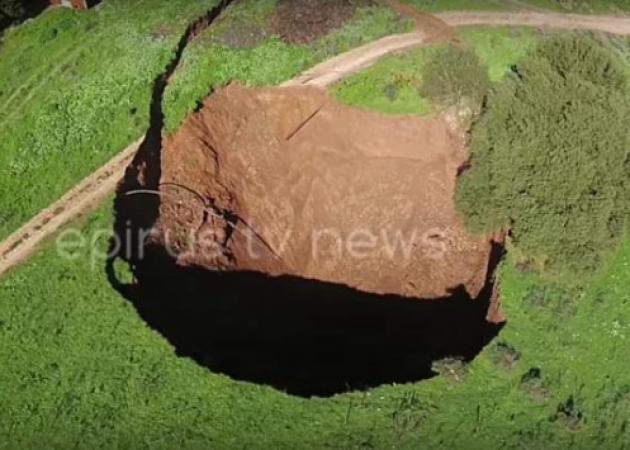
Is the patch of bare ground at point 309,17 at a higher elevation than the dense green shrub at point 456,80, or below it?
higher

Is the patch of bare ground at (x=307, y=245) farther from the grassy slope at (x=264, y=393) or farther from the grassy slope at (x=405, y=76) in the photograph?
the grassy slope at (x=264, y=393)

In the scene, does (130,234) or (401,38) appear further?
(401,38)

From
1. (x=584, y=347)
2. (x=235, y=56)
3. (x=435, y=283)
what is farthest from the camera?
(x=235, y=56)

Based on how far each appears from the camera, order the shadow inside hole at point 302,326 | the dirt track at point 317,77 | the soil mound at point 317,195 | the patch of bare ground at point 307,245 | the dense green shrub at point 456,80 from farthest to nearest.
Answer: the dense green shrub at point 456,80 → the soil mound at point 317,195 → the dirt track at point 317,77 → the patch of bare ground at point 307,245 → the shadow inside hole at point 302,326

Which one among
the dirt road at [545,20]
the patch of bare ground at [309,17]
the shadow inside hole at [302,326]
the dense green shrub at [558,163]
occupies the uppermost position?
the patch of bare ground at [309,17]

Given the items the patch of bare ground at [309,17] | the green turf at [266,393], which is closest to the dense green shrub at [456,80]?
the patch of bare ground at [309,17]

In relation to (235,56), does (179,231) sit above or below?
below

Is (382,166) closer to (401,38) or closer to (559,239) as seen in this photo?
(401,38)

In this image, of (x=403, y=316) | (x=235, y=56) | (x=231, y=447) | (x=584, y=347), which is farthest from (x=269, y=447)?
(x=235, y=56)
